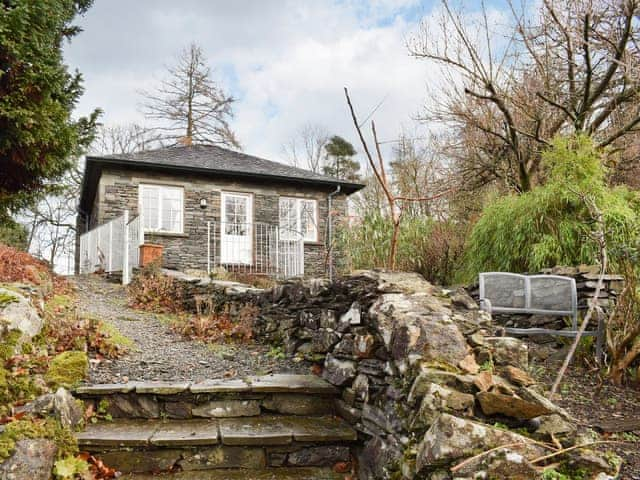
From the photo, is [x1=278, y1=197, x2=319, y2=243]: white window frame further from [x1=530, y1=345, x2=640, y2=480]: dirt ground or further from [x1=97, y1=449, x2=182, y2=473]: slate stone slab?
[x1=97, y1=449, x2=182, y2=473]: slate stone slab

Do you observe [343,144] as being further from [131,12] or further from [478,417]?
[478,417]

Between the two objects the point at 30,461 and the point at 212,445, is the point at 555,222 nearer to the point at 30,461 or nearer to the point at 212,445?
the point at 212,445

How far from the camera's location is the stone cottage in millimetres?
11047

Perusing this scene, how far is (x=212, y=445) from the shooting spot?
2.74 m

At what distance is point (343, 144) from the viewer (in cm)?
2170

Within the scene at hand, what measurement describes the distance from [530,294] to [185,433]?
133 inches

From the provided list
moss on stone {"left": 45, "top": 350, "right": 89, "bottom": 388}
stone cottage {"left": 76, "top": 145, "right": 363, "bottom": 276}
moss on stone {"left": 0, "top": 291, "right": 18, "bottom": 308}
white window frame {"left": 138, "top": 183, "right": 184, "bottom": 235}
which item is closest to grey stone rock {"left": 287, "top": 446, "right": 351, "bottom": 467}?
moss on stone {"left": 45, "top": 350, "right": 89, "bottom": 388}

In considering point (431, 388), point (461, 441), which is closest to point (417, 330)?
point (431, 388)

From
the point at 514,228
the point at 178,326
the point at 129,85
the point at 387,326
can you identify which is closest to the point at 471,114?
the point at 514,228

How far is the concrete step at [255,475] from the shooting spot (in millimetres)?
2609

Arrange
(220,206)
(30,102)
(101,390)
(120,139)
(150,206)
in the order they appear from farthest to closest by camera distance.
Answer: (120,139) → (220,206) → (150,206) → (30,102) → (101,390)

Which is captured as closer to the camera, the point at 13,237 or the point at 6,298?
the point at 6,298

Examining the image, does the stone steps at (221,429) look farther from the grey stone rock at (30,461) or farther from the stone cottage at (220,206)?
the stone cottage at (220,206)

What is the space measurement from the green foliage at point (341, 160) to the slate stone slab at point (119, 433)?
19.1 metres
